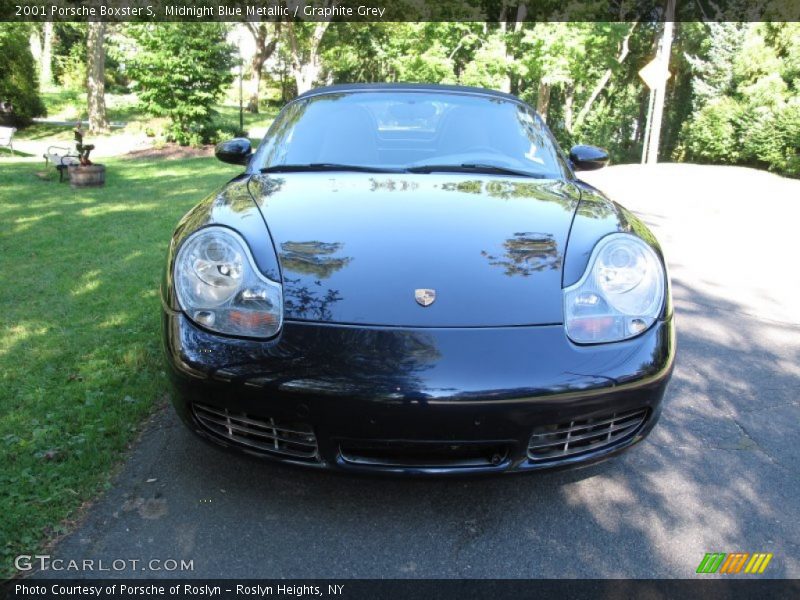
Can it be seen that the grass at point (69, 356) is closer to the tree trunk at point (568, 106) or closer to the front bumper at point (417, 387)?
the front bumper at point (417, 387)

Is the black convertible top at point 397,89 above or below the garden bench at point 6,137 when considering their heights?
above

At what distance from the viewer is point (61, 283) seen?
440cm

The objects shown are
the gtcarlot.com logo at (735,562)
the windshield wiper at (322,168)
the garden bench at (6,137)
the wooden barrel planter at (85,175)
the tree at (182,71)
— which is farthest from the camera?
the tree at (182,71)

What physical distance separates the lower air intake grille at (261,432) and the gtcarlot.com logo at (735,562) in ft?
4.00

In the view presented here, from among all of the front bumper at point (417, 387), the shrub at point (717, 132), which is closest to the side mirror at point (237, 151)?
the front bumper at point (417, 387)

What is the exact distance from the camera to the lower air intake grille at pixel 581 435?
184cm

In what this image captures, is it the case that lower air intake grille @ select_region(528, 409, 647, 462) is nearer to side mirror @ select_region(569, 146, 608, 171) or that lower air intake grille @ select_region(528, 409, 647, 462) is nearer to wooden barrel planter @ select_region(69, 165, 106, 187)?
side mirror @ select_region(569, 146, 608, 171)

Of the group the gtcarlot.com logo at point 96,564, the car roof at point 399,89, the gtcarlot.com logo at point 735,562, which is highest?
the car roof at point 399,89

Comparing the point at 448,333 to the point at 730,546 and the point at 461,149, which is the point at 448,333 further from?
the point at 461,149

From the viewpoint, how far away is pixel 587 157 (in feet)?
11.6

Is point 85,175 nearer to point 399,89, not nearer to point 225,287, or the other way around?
point 399,89

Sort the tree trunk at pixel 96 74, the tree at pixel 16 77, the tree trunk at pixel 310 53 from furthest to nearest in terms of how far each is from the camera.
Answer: the tree trunk at pixel 310 53, the tree at pixel 16 77, the tree trunk at pixel 96 74

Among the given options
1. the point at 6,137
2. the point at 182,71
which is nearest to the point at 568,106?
the point at 182,71

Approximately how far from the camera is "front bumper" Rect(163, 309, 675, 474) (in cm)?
172
